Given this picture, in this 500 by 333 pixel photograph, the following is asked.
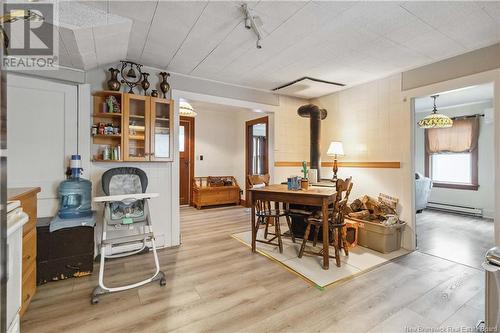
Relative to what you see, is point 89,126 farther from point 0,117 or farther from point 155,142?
point 0,117

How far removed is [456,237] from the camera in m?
3.55

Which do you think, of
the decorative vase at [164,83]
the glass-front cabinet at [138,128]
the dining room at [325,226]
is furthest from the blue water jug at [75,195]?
the dining room at [325,226]

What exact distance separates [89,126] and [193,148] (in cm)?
335

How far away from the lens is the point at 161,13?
191 centimetres

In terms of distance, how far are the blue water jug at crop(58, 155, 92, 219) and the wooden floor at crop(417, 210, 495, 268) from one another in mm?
4131

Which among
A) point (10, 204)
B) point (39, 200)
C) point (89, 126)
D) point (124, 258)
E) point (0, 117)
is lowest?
point (124, 258)

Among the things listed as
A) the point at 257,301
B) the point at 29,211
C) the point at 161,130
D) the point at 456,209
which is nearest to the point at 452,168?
the point at 456,209

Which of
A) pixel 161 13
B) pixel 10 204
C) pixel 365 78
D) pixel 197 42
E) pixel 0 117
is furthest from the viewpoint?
pixel 365 78

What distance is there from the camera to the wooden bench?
5.61 m

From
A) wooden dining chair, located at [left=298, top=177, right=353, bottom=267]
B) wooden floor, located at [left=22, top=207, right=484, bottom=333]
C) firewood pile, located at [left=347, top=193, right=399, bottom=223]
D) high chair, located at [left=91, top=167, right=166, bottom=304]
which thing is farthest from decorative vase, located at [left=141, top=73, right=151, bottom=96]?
firewood pile, located at [left=347, top=193, right=399, bottom=223]

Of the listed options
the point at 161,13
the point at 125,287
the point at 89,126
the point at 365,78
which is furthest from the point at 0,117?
the point at 365,78

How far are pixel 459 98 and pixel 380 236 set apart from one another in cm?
385

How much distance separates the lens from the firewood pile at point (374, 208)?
321 centimetres

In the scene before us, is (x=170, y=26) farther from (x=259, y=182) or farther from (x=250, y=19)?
(x=259, y=182)
